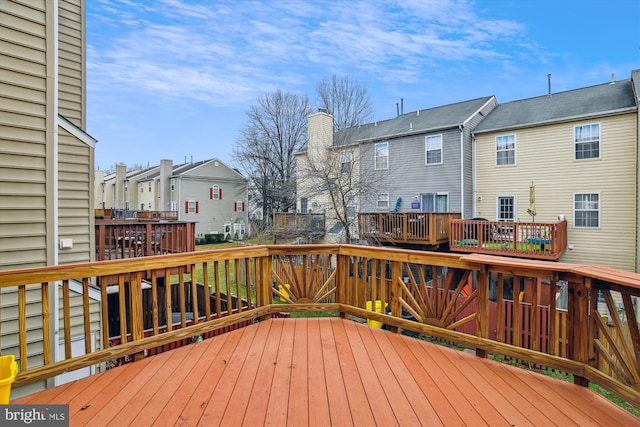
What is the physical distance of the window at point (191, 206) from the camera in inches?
1024

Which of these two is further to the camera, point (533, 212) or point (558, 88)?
point (558, 88)

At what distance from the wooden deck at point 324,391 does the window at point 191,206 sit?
80.9ft

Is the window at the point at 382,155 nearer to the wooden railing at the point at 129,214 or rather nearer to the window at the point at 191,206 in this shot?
the wooden railing at the point at 129,214

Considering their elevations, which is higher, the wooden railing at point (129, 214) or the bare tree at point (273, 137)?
the bare tree at point (273, 137)

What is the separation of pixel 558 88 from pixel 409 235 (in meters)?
10.2

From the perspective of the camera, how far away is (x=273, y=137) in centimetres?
2425

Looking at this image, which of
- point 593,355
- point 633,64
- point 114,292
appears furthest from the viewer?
point 633,64

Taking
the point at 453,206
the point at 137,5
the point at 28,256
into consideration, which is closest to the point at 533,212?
the point at 453,206

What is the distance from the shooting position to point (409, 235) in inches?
433

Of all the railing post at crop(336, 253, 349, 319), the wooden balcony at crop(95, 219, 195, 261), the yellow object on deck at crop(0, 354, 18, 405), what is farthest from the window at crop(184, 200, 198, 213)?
the yellow object on deck at crop(0, 354, 18, 405)

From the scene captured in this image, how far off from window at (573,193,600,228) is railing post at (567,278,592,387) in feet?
34.3

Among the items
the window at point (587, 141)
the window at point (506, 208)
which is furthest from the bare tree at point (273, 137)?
the window at point (587, 141)

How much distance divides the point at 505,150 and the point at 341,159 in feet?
20.2

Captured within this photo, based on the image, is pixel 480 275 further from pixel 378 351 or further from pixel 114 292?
pixel 114 292
